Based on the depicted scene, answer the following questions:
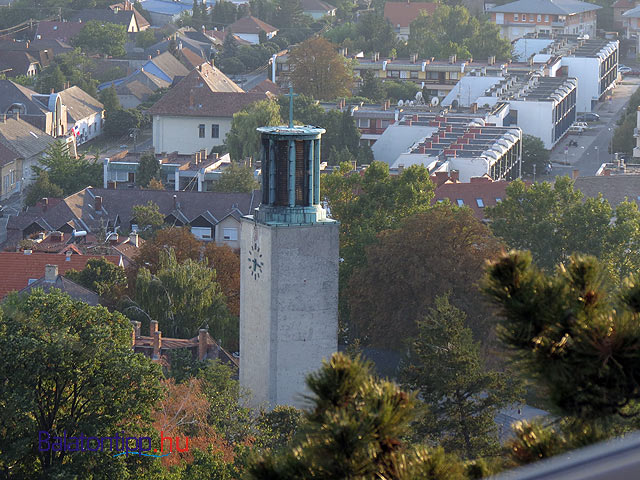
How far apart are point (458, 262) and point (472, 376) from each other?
368 inches

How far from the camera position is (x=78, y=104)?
5200cm

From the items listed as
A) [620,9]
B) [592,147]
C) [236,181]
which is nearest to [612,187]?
[236,181]

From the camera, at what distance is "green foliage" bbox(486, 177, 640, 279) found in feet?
82.9

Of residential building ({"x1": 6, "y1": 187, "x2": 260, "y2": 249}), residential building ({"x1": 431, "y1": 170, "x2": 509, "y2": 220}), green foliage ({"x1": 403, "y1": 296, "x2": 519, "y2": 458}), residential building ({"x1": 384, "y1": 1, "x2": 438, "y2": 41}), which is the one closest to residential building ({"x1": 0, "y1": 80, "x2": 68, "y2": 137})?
residential building ({"x1": 6, "y1": 187, "x2": 260, "y2": 249})

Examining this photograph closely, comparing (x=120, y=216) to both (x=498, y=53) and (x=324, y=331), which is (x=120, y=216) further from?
(x=498, y=53)

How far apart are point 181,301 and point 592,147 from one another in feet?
100.0

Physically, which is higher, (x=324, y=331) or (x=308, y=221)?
(x=308, y=221)

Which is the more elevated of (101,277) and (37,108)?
(101,277)

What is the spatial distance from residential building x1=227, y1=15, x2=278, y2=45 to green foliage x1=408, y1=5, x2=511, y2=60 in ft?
27.5

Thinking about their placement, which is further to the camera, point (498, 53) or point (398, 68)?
point (498, 53)

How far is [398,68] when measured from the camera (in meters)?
60.4

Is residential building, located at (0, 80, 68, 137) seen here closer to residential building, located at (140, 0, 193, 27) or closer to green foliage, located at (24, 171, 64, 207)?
green foliage, located at (24, 171, 64, 207)

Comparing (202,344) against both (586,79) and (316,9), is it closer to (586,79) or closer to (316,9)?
(586,79)

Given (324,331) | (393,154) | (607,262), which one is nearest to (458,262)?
(607,262)
